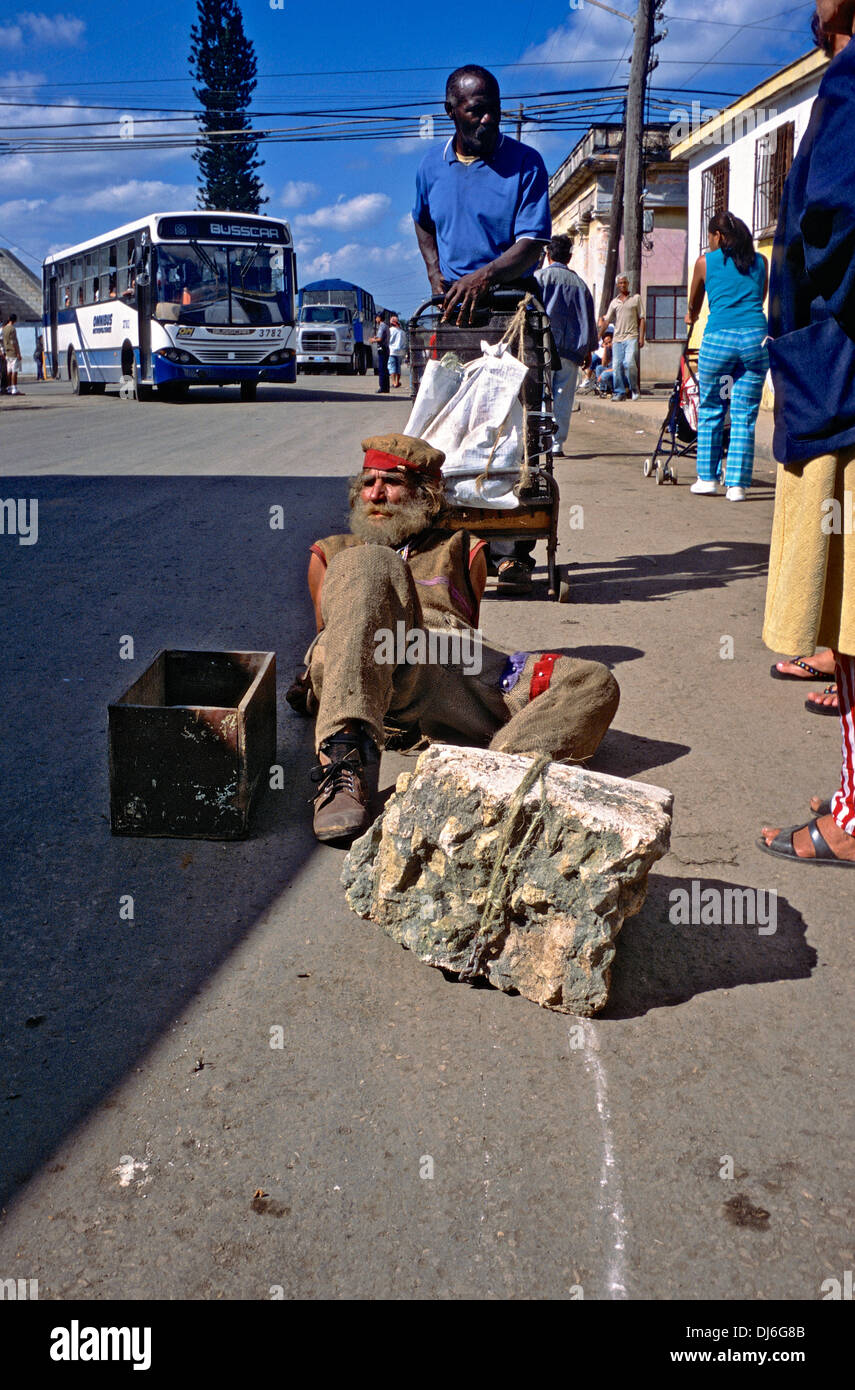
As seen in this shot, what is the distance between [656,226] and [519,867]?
113ft

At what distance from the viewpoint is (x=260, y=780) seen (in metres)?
3.67

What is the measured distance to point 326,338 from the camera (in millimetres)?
39531

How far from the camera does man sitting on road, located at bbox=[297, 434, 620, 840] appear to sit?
3.39m

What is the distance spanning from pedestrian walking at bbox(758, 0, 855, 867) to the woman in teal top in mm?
5275

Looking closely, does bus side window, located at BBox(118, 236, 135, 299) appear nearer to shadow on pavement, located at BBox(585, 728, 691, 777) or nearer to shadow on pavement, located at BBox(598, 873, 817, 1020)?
shadow on pavement, located at BBox(585, 728, 691, 777)

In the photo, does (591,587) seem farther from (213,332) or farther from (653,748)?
(213,332)

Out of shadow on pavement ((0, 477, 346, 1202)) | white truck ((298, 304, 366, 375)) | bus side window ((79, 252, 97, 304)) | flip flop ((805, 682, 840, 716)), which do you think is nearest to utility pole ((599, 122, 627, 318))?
bus side window ((79, 252, 97, 304))

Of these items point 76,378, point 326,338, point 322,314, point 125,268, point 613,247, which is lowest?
point 76,378

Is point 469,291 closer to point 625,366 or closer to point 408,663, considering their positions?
point 408,663

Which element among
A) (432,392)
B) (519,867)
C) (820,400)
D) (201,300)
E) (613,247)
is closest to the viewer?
(519,867)

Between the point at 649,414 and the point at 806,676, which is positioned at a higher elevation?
the point at 649,414

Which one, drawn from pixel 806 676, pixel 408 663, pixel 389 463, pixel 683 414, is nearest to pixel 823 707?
pixel 806 676

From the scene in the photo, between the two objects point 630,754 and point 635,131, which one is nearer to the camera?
point 630,754
